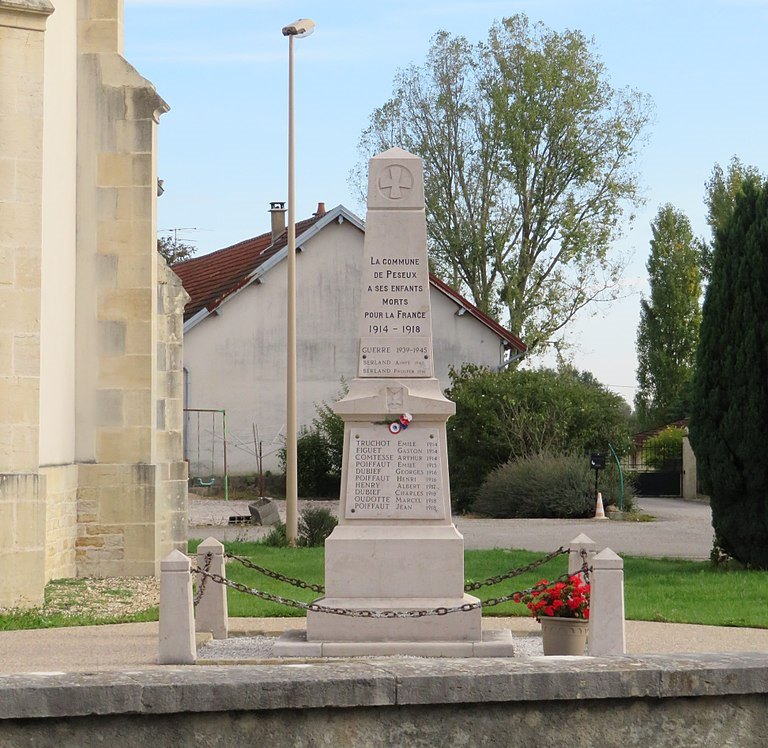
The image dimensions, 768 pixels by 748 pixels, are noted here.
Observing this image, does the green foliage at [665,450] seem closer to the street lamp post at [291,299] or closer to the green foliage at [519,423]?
the green foliage at [519,423]

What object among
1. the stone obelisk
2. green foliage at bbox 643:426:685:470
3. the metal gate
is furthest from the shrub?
the stone obelisk

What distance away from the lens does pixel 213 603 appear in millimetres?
11305

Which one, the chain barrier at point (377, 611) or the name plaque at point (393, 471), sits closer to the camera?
the chain barrier at point (377, 611)

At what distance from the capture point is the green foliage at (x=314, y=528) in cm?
2106

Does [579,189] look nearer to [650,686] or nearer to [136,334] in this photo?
[136,334]

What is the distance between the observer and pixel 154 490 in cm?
1744

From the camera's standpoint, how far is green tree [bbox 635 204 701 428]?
172ft

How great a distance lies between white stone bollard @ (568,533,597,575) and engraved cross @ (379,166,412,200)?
10.5ft

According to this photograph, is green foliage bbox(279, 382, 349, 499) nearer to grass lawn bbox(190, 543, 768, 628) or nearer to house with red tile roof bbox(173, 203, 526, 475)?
house with red tile roof bbox(173, 203, 526, 475)

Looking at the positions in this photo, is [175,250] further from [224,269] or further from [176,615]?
[176,615]

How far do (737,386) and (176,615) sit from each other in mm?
8857

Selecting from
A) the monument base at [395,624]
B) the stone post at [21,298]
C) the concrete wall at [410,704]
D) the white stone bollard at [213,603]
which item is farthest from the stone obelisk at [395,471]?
the concrete wall at [410,704]

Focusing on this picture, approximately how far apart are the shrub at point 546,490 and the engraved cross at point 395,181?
17738 millimetres

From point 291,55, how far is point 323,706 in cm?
1860
